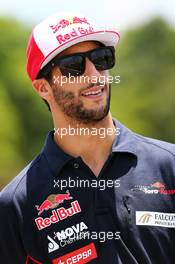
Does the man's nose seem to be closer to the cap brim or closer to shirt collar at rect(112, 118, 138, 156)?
the cap brim

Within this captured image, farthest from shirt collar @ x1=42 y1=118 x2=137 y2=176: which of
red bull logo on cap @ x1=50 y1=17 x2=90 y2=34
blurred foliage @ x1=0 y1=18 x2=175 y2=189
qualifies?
blurred foliage @ x1=0 y1=18 x2=175 y2=189

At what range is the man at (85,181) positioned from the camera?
3871 millimetres

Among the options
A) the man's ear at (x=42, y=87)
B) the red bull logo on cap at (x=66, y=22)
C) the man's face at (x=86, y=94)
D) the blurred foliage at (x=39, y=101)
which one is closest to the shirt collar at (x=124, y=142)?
the man's face at (x=86, y=94)

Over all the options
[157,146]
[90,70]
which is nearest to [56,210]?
[157,146]

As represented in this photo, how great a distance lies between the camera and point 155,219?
3.85m

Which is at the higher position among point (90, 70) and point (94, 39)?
point (94, 39)

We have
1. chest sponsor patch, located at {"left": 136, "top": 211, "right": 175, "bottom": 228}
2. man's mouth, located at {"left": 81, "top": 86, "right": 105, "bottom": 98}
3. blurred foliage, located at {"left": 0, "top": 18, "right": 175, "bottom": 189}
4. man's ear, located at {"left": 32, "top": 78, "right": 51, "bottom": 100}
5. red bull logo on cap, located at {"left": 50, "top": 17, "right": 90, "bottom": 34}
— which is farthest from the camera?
blurred foliage, located at {"left": 0, "top": 18, "right": 175, "bottom": 189}

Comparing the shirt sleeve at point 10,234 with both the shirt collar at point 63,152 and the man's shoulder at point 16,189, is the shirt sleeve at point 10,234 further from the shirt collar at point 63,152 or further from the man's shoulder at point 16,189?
the shirt collar at point 63,152

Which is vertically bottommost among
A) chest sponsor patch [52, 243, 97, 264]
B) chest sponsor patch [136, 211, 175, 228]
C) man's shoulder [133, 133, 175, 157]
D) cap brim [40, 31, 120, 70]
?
chest sponsor patch [52, 243, 97, 264]

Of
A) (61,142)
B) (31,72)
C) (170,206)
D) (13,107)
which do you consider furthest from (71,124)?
(13,107)

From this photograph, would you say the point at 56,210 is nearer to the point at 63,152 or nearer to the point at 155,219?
the point at 63,152

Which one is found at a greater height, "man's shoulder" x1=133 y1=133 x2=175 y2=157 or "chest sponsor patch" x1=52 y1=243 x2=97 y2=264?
"man's shoulder" x1=133 y1=133 x2=175 y2=157

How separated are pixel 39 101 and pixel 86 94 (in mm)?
16581

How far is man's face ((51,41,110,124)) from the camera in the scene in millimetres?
3994
